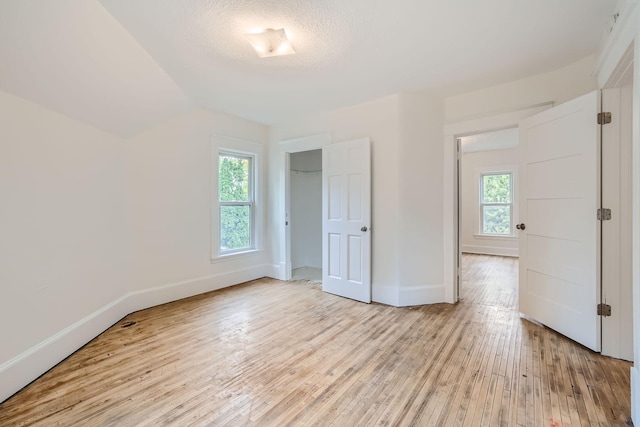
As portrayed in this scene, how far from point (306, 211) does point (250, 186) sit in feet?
4.23

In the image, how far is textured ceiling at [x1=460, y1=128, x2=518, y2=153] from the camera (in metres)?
5.42

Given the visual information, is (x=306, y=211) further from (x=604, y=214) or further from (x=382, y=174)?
(x=604, y=214)

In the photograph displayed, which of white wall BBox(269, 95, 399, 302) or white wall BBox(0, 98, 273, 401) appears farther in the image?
white wall BBox(269, 95, 399, 302)

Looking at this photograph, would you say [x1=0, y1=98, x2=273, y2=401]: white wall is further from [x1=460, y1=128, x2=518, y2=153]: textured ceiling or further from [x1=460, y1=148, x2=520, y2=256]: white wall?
[x1=460, y1=148, x2=520, y2=256]: white wall

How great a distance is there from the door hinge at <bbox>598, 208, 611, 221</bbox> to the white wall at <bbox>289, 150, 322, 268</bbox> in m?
3.87

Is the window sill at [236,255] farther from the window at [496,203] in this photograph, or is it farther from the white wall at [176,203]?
the window at [496,203]

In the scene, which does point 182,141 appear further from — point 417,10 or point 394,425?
point 394,425

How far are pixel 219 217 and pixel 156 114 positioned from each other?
4.88 ft

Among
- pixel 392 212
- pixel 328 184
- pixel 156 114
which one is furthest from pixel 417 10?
pixel 156 114

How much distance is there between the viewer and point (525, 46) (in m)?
2.33

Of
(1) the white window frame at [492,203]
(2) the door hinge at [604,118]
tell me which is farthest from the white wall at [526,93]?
(1) the white window frame at [492,203]

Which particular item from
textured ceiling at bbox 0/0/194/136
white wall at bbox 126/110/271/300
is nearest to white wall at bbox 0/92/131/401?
textured ceiling at bbox 0/0/194/136

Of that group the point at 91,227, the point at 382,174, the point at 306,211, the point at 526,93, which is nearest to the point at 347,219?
the point at 382,174

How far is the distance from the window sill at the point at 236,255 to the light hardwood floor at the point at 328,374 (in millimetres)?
954
